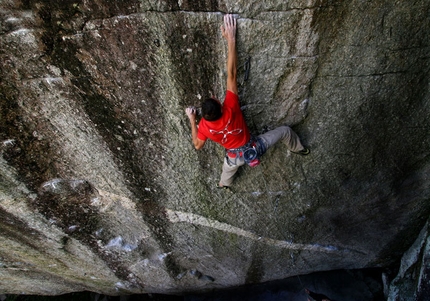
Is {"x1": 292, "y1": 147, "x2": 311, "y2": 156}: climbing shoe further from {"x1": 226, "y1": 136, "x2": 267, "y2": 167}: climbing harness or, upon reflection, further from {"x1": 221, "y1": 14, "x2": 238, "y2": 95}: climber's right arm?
{"x1": 221, "y1": 14, "x2": 238, "y2": 95}: climber's right arm

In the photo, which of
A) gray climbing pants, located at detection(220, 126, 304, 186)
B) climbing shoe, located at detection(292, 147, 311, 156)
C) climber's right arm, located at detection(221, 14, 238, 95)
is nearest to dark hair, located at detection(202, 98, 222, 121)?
climber's right arm, located at detection(221, 14, 238, 95)

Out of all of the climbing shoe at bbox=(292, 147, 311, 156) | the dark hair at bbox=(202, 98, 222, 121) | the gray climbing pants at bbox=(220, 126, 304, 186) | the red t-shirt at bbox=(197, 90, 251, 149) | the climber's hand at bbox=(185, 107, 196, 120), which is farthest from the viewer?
the climbing shoe at bbox=(292, 147, 311, 156)

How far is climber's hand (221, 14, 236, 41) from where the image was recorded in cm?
186

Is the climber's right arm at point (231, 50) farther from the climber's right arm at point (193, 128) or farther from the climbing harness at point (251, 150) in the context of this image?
the climbing harness at point (251, 150)

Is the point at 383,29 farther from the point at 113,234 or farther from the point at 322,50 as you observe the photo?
the point at 113,234

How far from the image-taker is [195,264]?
13.5ft

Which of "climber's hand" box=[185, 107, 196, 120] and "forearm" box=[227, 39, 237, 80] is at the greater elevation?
"forearm" box=[227, 39, 237, 80]

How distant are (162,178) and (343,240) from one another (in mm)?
2455

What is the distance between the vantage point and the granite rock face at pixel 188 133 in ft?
6.23

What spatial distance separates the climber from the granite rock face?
0.27 feet

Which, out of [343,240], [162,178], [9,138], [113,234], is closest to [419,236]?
[343,240]

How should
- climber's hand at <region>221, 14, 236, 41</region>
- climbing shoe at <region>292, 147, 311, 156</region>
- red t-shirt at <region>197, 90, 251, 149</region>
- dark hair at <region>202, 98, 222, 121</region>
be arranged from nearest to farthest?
1. climber's hand at <region>221, 14, 236, 41</region>
2. dark hair at <region>202, 98, 222, 121</region>
3. red t-shirt at <region>197, 90, 251, 149</region>
4. climbing shoe at <region>292, 147, 311, 156</region>

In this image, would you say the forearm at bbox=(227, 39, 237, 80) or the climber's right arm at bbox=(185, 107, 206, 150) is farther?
the climber's right arm at bbox=(185, 107, 206, 150)

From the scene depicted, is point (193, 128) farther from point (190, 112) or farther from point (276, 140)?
point (276, 140)
